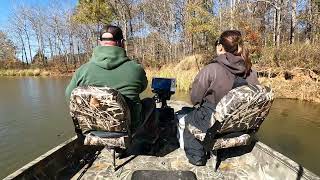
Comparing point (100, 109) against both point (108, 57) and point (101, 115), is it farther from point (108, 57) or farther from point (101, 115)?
point (108, 57)

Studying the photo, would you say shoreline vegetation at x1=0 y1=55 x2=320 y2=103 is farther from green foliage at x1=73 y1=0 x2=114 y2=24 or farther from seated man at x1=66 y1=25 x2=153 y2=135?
green foliage at x1=73 y1=0 x2=114 y2=24

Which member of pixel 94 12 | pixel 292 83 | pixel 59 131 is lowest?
→ pixel 59 131

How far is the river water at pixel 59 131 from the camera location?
5.60m

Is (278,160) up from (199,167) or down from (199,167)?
up

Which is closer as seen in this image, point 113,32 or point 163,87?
point 113,32

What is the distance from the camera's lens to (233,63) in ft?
9.78

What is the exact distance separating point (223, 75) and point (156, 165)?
111cm

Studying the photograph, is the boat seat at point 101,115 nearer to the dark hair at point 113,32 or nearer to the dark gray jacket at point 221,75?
the dark hair at point 113,32

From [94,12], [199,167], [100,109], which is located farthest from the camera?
[94,12]

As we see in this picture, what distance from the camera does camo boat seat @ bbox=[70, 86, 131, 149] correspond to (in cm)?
268

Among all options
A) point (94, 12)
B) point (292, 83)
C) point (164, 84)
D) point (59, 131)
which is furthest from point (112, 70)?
point (94, 12)

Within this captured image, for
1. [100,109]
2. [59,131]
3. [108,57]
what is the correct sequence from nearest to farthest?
[100,109], [108,57], [59,131]

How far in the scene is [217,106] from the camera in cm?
288

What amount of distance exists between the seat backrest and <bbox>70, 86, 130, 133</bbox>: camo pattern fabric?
828 millimetres
